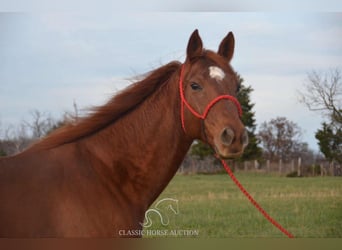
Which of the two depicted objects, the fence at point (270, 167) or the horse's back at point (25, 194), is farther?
the fence at point (270, 167)

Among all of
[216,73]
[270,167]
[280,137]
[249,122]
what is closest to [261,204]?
[270,167]

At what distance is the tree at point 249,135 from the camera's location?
3986 millimetres

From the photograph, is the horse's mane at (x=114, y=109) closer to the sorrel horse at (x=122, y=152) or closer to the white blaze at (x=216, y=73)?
the sorrel horse at (x=122, y=152)

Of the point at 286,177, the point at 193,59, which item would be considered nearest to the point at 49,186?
the point at 193,59

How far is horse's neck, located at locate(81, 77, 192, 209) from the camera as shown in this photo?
8.58 feet

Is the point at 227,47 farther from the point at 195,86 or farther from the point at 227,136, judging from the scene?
the point at 227,136

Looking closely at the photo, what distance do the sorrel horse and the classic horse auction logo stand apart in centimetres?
112

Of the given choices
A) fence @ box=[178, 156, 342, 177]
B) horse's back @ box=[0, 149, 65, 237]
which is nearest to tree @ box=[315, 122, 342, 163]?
fence @ box=[178, 156, 342, 177]

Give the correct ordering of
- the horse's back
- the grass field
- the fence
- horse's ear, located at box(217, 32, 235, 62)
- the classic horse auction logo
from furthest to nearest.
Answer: the fence → the grass field → the classic horse auction logo → horse's ear, located at box(217, 32, 235, 62) → the horse's back

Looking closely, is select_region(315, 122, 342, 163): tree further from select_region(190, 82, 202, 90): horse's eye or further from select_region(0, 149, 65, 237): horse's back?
select_region(0, 149, 65, 237): horse's back

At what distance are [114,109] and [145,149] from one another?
Answer: 0.34 m

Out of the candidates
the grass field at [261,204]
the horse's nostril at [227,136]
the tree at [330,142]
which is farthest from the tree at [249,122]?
the horse's nostril at [227,136]

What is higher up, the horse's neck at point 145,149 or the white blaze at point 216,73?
the white blaze at point 216,73

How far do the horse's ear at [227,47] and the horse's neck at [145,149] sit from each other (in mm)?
394
